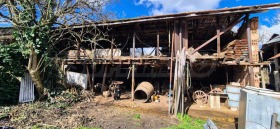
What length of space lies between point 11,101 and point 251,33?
13.3 m

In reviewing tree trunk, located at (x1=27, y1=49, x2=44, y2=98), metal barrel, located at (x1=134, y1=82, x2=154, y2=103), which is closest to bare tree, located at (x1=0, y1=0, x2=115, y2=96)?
tree trunk, located at (x1=27, y1=49, x2=44, y2=98)

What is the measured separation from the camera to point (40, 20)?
999cm

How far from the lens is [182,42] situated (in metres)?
10.6

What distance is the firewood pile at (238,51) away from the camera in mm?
10107

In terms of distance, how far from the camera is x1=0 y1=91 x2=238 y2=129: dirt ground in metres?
7.57

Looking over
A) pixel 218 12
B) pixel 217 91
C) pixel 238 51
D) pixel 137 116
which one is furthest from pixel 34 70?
pixel 238 51

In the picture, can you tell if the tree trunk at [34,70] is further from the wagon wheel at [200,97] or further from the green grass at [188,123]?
the wagon wheel at [200,97]

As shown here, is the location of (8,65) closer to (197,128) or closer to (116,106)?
(116,106)

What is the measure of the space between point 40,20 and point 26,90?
4.05m

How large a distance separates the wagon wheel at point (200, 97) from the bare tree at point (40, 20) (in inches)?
265

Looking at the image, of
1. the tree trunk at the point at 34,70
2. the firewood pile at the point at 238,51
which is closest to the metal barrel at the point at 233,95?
the firewood pile at the point at 238,51

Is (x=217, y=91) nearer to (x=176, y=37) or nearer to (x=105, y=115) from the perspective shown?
(x=176, y=37)

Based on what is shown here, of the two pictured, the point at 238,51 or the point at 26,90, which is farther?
the point at 26,90

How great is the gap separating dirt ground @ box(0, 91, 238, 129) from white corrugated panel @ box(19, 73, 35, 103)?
139 cm
